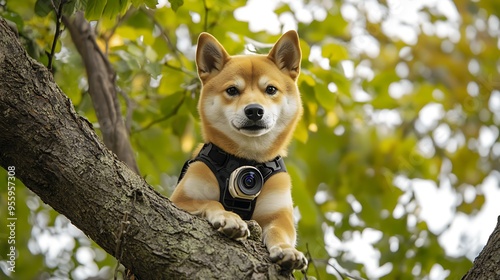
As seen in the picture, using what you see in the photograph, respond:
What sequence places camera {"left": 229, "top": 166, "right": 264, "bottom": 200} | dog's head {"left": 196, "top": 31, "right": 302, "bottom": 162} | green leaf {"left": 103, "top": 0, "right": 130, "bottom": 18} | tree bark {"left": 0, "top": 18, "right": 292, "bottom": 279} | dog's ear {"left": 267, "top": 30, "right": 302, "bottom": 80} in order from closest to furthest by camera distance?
tree bark {"left": 0, "top": 18, "right": 292, "bottom": 279} < camera {"left": 229, "top": 166, "right": 264, "bottom": 200} < green leaf {"left": 103, "top": 0, "right": 130, "bottom": 18} < dog's head {"left": 196, "top": 31, "right": 302, "bottom": 162} < dog's ear {"left": 267, "top": 30, "right": 302, "bottom": 80}

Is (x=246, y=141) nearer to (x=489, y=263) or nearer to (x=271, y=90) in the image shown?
(x=271, y=90)

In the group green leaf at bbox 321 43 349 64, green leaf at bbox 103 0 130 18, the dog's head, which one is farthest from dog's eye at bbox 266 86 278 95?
green leaf at bbox 103 0 130 18

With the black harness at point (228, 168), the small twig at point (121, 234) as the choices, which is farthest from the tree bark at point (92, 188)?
the black harness at point (228, 168)

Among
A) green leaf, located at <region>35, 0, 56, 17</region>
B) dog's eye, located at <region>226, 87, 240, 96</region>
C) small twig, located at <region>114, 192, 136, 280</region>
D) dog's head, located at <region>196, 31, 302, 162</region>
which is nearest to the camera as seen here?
small twig, located at <region>114, 192, 136, 280</region>

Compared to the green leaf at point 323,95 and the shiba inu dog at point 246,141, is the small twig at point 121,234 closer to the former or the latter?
the shiba inu dog at point 246,141

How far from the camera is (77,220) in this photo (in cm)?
450

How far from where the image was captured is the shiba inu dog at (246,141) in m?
5.20

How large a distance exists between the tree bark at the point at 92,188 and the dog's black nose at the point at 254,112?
1213 millimetres

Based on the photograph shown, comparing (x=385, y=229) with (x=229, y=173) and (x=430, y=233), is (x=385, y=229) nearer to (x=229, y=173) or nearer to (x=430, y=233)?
(x=430, y=233)

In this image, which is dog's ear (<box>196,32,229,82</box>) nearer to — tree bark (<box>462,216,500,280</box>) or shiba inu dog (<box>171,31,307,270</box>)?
shiba inu dog (<box>171,31,307,270</box>)

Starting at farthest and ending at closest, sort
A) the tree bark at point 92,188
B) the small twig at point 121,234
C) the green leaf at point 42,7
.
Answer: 1. the green leaf at point 42,7
2. the small twig at point 121,234
3. the tree bark at point 92,188

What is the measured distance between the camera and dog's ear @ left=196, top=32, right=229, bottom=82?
6035mm

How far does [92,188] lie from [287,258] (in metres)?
1.30

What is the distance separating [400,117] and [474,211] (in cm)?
170
